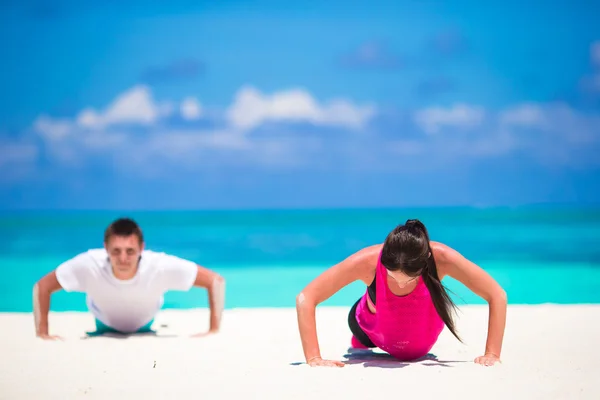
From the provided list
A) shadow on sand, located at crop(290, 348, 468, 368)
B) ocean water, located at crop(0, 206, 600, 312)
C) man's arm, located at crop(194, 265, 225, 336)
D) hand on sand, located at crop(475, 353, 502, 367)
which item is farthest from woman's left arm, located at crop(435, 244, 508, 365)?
ocean water, located at crop(0, 206, 600, 312)

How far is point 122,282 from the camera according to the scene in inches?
181

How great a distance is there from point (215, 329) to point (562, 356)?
87.3 inches

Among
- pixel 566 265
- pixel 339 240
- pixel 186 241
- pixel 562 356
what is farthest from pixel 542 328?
pixel 186 241

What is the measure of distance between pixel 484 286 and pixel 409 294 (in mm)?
358

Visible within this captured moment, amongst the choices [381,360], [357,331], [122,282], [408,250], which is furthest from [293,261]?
[408,250]

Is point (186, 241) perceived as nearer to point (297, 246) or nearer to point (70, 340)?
point (297, 246)

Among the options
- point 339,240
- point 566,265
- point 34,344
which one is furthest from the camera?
point 339,240

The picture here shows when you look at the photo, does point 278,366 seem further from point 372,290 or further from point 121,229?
point 121,229

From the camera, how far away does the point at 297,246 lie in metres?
18.7

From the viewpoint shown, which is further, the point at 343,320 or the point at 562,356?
the point at 343,320

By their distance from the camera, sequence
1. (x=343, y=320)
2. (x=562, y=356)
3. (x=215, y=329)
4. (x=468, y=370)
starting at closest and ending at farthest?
(x=468, y=370)
(x=562, y=356)
(x=215, y=329)
(x=343, y=320)

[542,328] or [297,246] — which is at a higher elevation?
[297,246]

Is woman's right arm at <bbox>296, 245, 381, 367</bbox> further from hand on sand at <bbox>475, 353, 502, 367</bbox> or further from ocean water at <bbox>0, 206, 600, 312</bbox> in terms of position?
ocean water at <bbox>0, 206, 600, 312</bbox>

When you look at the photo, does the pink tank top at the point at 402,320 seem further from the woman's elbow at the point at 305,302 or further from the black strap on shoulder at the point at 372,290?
the woman's elbow at the point at 305,302
